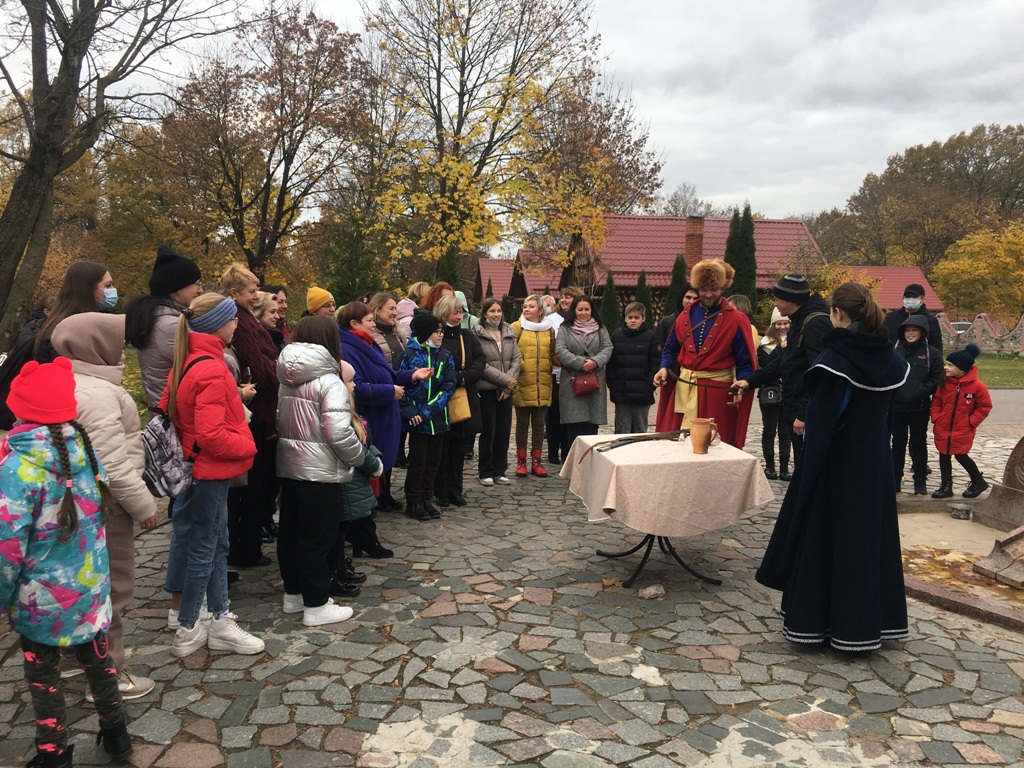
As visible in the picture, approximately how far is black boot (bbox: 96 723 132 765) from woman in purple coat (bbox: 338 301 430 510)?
302 cm

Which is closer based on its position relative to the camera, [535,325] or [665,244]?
[535,325]

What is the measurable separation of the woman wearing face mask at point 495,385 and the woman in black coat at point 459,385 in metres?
0.37

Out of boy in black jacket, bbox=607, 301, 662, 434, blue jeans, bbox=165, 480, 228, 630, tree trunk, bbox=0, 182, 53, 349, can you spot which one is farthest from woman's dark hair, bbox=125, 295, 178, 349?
tree trunk, bbox=0, 182, 53, 349

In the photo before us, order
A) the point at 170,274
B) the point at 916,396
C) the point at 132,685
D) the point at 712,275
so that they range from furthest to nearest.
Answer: the point at 916,396, the point at 712,275, the point at 170,274, the point at 132,685

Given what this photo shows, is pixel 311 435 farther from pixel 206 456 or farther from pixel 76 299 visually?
pixel 76 299

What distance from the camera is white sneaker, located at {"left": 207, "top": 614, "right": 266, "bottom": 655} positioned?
4.20m

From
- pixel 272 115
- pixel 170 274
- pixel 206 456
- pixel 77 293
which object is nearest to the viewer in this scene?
pixel 77 293

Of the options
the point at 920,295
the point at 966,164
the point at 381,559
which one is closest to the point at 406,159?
the point at 920,295

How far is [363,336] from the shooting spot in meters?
5.98

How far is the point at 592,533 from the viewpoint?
6.58 meters

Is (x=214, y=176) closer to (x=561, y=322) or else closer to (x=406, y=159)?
(x=406, y=159)

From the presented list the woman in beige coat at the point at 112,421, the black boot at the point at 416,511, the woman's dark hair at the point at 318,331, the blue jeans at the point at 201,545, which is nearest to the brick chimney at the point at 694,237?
the black boot at the point at 416,511

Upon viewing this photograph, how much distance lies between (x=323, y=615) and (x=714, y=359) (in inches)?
155

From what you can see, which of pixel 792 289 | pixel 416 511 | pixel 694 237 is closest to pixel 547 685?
pixel 416 511
